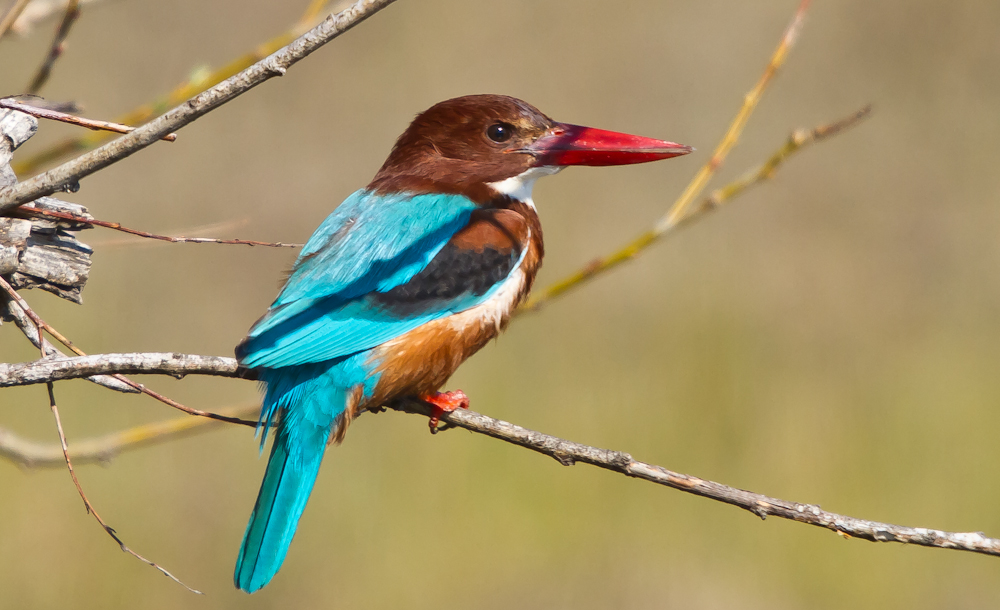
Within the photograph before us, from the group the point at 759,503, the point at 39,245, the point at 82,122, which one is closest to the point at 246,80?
the point at 82,122

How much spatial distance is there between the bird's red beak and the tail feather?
0.85 metres

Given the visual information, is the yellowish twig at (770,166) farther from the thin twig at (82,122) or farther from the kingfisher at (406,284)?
the thin twig at (82,122)

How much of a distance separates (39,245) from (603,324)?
3.26 m

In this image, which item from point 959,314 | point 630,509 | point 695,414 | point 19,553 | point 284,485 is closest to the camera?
point 284,485

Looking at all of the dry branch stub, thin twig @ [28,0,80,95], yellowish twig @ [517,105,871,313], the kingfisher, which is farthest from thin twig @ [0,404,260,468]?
yellowish twig @ [517,105,871,313]

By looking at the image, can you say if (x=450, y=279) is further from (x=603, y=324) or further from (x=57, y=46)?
(x=603, y=324)

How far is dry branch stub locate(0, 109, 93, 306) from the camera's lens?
1346 mm

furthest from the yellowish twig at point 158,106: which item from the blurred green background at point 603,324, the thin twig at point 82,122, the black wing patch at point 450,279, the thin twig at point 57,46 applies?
the black wing patch at point 450,279

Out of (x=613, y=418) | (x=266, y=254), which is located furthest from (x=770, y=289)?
(x=266, y=254)

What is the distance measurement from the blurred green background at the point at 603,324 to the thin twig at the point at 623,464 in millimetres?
579

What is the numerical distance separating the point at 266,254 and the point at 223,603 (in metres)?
2.02

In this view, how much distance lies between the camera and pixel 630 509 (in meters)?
3.52

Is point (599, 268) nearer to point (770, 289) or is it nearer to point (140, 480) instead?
point (140, 480)

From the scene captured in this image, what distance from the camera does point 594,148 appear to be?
7.39 ft
